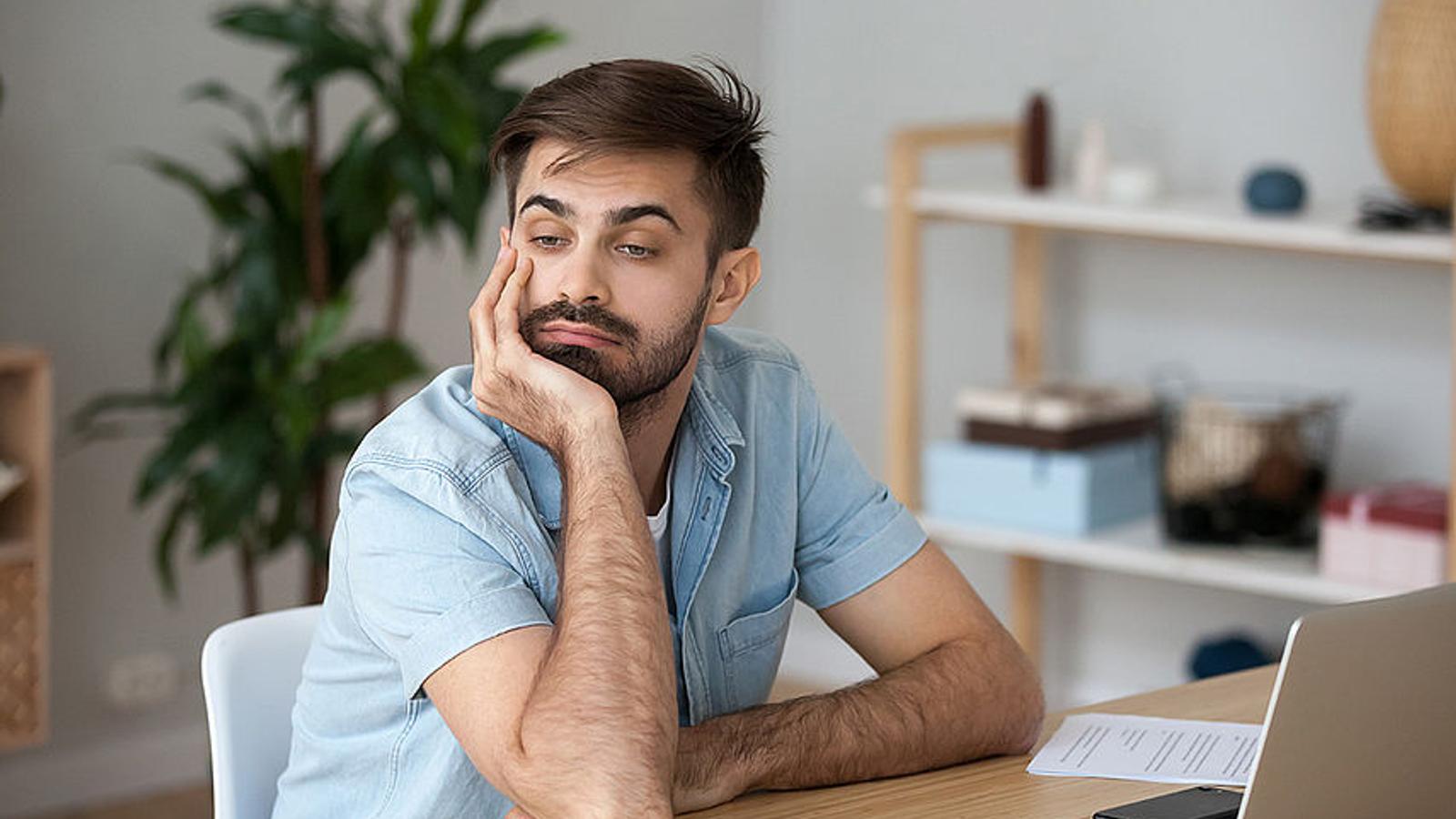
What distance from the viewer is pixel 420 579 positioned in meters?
1.49

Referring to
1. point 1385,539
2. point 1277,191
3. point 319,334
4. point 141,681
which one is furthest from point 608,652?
point 141,681

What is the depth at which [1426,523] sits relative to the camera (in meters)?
3.11

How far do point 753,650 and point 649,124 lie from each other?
1.55 ft

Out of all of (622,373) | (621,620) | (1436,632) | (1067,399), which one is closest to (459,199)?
(1067,399)

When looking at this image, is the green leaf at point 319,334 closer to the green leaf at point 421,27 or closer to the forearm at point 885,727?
the green leaf at point 421,27

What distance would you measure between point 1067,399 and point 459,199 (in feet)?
3.80

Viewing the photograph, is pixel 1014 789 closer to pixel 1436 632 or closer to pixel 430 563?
pixel 1436 632

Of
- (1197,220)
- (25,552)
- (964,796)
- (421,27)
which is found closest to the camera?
(964,796)

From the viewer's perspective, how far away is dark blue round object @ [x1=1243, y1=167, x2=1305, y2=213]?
3258 mm

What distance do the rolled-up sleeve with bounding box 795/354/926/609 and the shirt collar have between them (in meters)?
0.09

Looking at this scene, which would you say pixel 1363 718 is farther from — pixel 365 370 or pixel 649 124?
pixel 365 370

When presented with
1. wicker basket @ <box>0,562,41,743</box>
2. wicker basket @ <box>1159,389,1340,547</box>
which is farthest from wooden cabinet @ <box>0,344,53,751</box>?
wicker basket @ <box>1159,389,1340,547</box>

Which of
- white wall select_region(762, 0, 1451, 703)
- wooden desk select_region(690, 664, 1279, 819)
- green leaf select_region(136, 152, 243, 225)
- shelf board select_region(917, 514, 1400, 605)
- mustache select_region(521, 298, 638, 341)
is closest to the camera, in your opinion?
wooden desk select_region(690, 664, 1279, 819)

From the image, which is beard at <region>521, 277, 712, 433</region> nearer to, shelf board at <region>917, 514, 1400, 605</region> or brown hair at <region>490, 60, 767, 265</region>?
brown hair at <region>490, 60, 767, 265</region>
